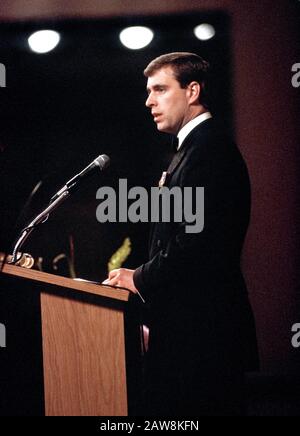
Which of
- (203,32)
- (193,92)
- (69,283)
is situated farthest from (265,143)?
(69,283)

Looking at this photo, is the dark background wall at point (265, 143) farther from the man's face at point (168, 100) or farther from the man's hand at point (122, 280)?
the man's hand at point (122, 280)

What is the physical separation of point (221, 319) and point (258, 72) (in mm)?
1765

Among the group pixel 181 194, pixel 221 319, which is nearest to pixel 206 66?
pixel 181 194

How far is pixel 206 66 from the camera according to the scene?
2.21m

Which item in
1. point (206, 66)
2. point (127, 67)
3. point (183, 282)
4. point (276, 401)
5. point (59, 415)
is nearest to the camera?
point (59, 415)

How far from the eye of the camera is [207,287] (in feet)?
6.45

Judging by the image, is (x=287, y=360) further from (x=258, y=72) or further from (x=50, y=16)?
(x=50, y=16)

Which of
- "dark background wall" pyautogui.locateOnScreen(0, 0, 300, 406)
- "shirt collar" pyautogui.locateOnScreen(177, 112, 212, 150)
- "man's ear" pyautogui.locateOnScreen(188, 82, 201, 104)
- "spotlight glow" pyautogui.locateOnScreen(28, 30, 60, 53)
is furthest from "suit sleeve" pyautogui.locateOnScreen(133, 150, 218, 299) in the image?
"spotlight glow" pyautogui.locateOnScreen(28, 30, 60, 53)

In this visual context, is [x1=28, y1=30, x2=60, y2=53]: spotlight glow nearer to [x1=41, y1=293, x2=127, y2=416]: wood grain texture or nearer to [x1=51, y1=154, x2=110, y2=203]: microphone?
[x1=51, y1=154, x2=110, y2=203]: microphone

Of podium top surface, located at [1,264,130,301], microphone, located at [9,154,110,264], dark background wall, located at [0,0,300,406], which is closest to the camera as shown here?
podium top surface, located at [1,264,130,301]

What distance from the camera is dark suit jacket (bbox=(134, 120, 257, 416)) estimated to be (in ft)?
6.26

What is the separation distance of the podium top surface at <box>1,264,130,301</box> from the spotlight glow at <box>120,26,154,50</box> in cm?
193

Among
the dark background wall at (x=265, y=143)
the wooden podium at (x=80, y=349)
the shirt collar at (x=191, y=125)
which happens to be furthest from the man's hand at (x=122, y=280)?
the dark background wall at (x=265, y=143)

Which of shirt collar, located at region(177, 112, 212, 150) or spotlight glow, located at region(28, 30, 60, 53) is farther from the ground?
spotlight glow, located at region(28, 30, 60, 53)
